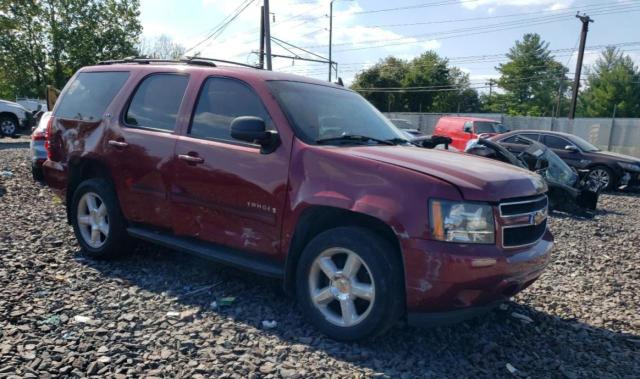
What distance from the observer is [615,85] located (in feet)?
196

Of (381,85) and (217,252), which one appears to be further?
(381,85)

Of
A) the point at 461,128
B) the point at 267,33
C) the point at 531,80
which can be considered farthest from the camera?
the point at 531,80

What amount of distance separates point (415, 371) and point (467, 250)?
830mm

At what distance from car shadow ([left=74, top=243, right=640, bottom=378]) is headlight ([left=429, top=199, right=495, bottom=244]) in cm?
87

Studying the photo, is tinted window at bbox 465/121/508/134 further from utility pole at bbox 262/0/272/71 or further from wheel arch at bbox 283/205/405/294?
wheel arch at bbox 283/205/405/294

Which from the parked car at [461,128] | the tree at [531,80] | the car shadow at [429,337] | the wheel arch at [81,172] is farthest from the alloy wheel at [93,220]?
the tree at [531,80]

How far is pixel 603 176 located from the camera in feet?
44.2

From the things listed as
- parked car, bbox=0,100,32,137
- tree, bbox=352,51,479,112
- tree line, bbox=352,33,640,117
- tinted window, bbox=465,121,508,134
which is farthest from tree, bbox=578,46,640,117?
parked car, bbox=0,100,32,137

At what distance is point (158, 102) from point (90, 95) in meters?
1.06

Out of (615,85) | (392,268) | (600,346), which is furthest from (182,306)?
(615,85)

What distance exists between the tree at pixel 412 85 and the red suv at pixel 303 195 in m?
57.1

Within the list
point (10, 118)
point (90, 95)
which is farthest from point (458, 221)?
point (10, 118)

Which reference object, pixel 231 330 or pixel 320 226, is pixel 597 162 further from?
pixel 231 330

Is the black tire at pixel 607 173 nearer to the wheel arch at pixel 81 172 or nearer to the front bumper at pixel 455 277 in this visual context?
the front bumper at pixel 455 277
